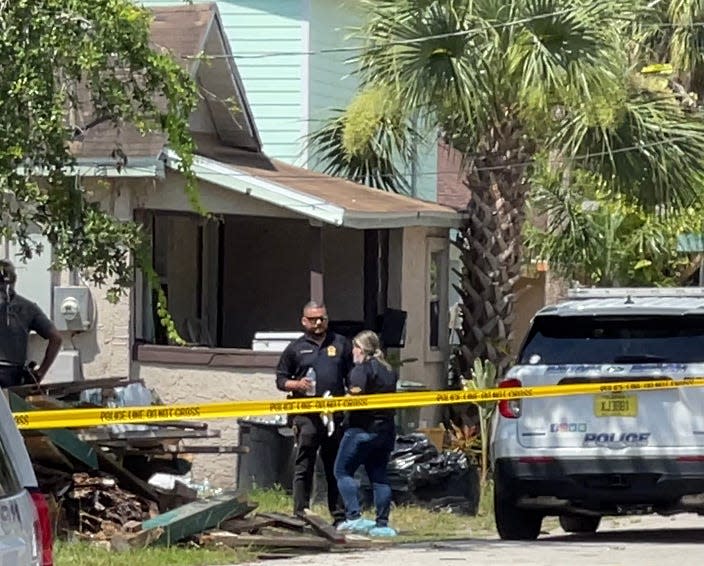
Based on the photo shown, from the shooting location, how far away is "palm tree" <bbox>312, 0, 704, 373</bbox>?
1686 centimetres

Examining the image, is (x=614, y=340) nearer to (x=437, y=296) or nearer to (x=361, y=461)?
(x=361, y=461)

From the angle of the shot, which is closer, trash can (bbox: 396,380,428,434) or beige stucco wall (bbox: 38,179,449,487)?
beige stucco wall (bbox: 38,179,449,487)

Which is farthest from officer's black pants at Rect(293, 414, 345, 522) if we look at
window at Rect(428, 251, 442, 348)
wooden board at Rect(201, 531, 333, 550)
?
window at Rect(428, 251, 442, 348)

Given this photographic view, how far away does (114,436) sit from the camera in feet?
42.1

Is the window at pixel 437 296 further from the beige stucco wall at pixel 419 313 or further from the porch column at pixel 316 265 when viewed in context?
the porch column at pixel 316 265

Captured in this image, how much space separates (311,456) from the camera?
1360 centimetres

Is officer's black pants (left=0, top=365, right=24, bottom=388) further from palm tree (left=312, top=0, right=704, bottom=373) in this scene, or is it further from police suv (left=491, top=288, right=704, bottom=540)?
palm tree (left=312, top=0, right=704, bottom=373)

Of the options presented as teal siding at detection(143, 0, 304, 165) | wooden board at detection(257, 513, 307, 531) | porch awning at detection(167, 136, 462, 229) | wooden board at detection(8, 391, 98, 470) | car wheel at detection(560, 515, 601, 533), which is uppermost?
teal siding at detection(143, 0, 304, 165)

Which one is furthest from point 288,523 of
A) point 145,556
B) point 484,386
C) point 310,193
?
point 484,386

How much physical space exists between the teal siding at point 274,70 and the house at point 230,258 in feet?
12.5

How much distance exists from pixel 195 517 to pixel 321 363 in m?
2.25

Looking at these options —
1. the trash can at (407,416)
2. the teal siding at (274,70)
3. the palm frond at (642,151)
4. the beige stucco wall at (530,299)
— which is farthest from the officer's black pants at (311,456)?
the beige stucco wall at (530,299)

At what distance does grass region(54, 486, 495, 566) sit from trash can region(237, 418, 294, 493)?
19 cm

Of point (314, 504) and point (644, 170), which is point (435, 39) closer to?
point (644, 170)
